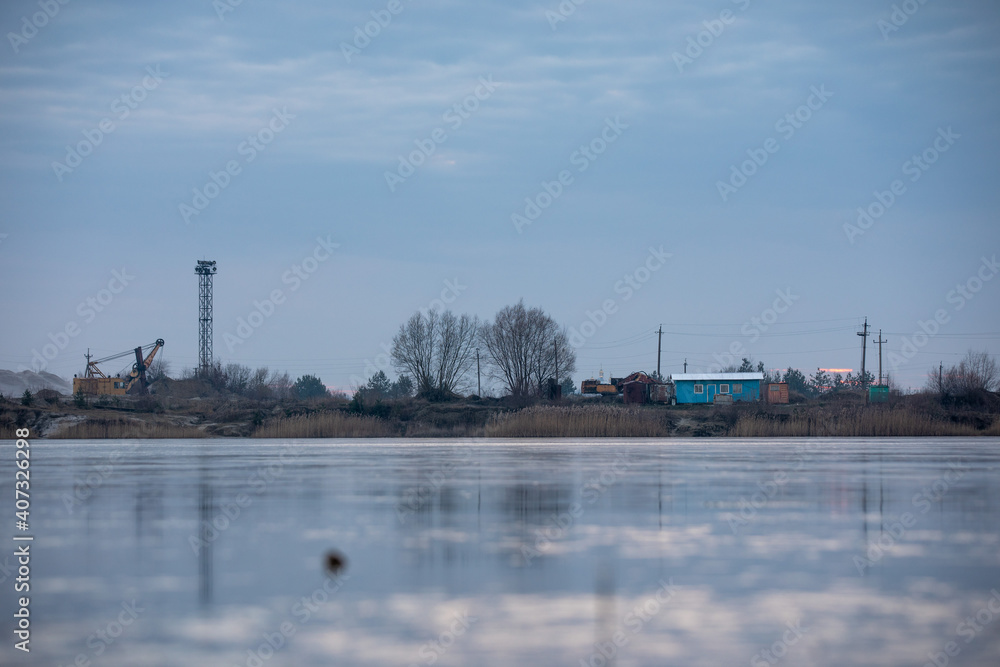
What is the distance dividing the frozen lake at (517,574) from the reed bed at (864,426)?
2750 cm

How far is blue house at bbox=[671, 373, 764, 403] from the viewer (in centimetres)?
8150

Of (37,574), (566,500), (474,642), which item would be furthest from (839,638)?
(566,500)

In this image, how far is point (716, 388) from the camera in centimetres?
8181

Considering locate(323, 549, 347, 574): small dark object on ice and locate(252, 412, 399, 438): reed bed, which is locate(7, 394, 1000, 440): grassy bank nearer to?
locate(252, 412, 399, 438): reed bed

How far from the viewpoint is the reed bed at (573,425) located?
42938mm

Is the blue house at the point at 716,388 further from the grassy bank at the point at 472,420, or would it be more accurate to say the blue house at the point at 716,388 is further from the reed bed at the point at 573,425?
the reed bed at the point at 573,425

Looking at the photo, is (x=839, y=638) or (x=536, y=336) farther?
(x=536, y=336)

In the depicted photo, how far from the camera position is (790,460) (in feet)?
81.9

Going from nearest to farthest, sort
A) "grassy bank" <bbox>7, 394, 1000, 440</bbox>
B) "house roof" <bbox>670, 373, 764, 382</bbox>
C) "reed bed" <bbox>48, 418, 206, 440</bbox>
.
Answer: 1. "grassy bank" <bbox>7, 394, 1000, 440</bbox>
2. "reed bed" <bbox>48, 418, 206, 440</bbox>
3. "house roof" <bbox>670, 373, 764, 382</bbox>

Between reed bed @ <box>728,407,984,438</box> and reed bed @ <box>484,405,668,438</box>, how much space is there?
5351 millimetres

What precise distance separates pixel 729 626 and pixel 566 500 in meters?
7.93

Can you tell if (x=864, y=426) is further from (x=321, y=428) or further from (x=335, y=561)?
(x=335, y=561)

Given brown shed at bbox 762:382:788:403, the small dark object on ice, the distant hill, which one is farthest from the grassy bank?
the distant hill

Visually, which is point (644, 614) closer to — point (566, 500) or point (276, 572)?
point (276, 572)
